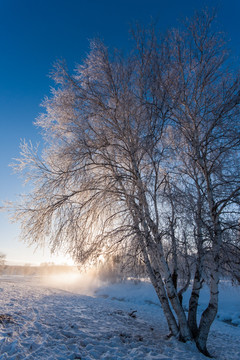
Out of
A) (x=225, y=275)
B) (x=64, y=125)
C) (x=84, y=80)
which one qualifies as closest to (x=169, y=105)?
(x=84, y=80)

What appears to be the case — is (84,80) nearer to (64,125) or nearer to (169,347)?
(64,125)

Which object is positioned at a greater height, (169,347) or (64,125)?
(64,125)

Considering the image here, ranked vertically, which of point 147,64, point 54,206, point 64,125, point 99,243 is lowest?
point 99,243

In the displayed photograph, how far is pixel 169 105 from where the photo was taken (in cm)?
577

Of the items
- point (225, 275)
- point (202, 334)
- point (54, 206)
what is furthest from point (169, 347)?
point (54, 206)

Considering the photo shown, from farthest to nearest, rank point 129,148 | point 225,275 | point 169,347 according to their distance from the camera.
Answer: point 129,148 → point 225,275 → point 169,347

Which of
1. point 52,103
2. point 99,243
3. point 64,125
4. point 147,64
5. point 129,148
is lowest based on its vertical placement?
point 99,243

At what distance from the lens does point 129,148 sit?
595 cm

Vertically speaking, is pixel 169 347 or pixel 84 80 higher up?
pixel 84 80

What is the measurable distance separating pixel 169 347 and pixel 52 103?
7435 mm

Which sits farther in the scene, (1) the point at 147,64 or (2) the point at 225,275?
(1) the point at 147,64

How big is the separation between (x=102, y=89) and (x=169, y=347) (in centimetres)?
728

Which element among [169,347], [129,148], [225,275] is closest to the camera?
[169,347]

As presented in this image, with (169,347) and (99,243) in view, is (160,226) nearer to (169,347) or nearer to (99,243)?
(99,243)
